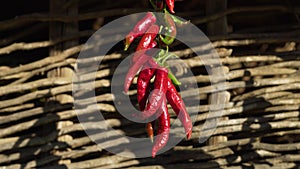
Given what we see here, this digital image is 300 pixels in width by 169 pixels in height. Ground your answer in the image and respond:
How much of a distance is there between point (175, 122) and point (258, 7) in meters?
0.86

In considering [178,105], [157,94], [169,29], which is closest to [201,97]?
[178,105]

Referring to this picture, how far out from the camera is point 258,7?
323cm

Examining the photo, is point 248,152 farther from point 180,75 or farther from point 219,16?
point 219,16

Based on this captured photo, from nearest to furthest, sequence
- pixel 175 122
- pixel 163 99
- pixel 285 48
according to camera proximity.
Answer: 1. pixel 163 99
2. pixel 175 122
3. pixel 285 48

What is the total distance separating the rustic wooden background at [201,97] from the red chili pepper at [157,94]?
1356 millimetres

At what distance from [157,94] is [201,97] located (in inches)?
57.6

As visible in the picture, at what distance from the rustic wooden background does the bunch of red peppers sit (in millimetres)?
1338

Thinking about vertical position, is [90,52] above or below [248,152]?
above

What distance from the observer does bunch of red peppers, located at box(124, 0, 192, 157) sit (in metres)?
1.67

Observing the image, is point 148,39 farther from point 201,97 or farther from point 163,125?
point 201,97

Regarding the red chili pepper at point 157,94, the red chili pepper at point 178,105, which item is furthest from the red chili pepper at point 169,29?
the red chili pepper at point 178,105

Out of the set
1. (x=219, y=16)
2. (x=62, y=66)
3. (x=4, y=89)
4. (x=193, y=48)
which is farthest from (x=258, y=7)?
(x=4, y=89)

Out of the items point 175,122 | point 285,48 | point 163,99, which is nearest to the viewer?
point 163,99

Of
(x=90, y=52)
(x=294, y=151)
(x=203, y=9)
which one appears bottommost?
(x=294, y=151)
